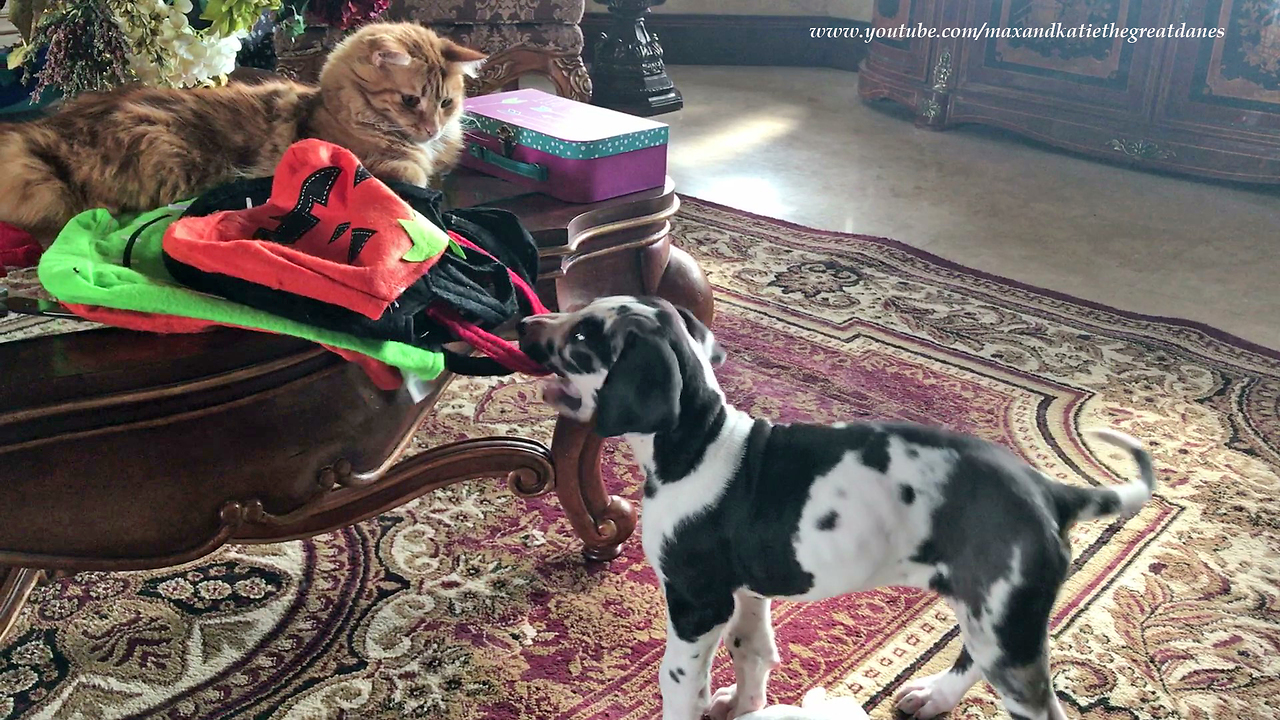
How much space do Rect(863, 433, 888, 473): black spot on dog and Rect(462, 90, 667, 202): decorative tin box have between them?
56 centimetres

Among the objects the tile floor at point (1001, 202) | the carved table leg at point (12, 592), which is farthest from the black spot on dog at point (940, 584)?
the tile floor at point (1001, 202)

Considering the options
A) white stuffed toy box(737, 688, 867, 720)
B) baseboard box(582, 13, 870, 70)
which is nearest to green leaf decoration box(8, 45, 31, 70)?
white stuffed toy box(737, 688, 867, 720)

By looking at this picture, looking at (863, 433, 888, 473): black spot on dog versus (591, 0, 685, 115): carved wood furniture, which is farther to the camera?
(591, 0, 685, 115): carved wood furniture

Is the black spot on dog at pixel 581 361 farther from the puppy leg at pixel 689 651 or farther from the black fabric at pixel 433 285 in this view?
the puppy leg at pixel 689 651

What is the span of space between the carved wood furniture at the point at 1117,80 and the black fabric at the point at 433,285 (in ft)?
9.22

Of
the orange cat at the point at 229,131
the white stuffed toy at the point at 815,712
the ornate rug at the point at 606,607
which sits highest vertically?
the orange cat at the point at 229,131

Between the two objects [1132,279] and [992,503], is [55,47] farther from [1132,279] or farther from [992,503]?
[1132,279]

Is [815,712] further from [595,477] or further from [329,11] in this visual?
[329,11]

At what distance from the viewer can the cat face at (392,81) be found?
1365mm

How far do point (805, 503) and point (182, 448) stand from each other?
23.5 inches

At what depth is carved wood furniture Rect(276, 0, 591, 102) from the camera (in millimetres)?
2814

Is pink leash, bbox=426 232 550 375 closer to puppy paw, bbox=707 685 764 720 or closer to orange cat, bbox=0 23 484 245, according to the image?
orange cat, bbox=0 23 484 245

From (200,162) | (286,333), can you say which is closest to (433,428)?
(200,162)

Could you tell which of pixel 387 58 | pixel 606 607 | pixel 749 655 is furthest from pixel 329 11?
pixel 749 655
